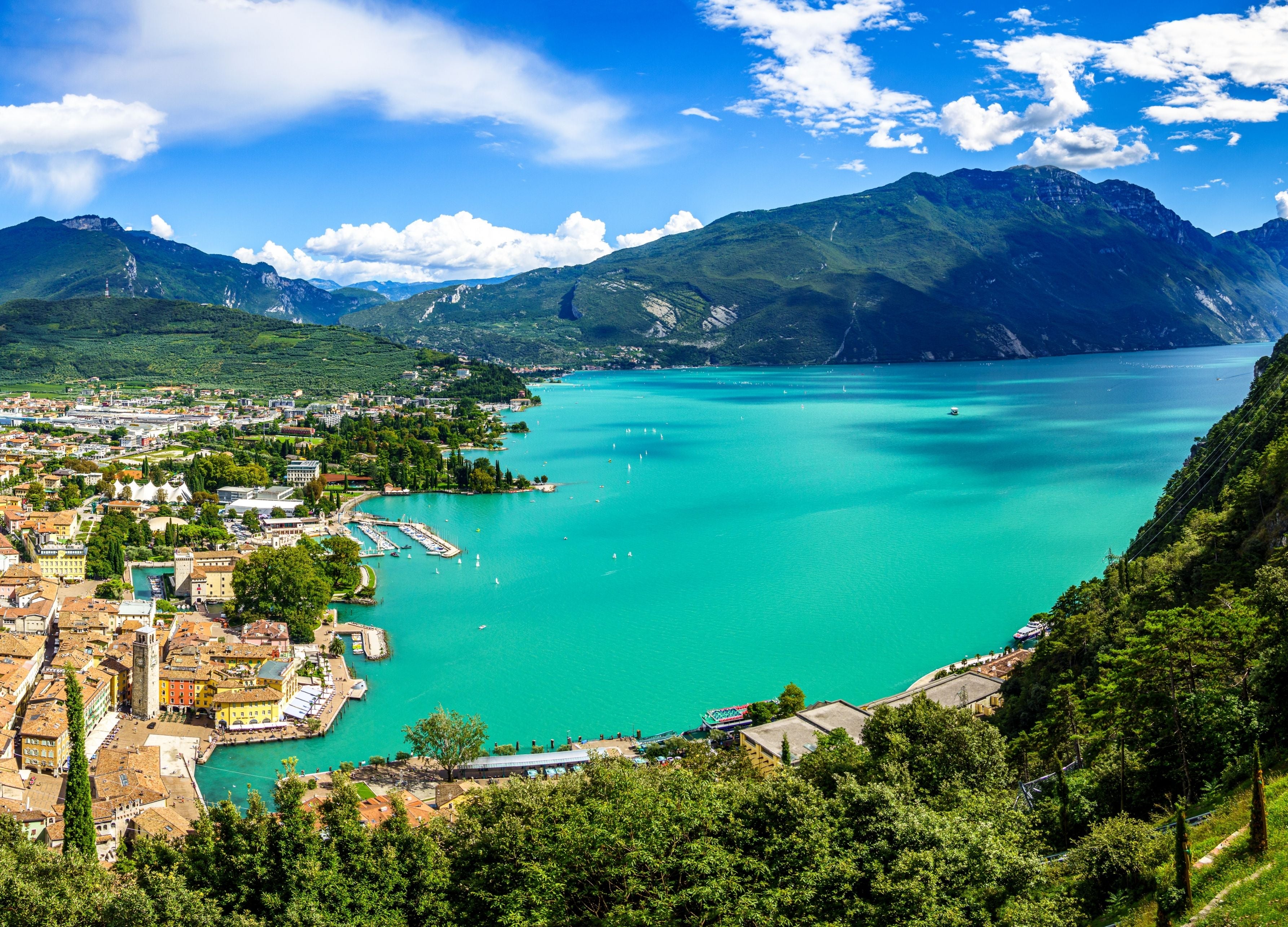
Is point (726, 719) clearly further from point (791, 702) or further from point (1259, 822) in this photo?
point (1259, 822)

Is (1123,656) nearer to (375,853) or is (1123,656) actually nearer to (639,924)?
(639,924)

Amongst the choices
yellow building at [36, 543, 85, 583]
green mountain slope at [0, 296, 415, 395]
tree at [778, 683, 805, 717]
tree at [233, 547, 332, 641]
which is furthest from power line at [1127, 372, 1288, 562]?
green mountain slope at [0, 296, 415, 395]

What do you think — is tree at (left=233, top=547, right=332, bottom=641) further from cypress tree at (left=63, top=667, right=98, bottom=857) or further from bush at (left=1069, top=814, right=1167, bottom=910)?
bush at (left=1069, top=814, right=1167, bottom=910)

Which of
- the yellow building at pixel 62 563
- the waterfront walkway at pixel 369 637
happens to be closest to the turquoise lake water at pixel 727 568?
the waterfront walkway at pixel 369 637

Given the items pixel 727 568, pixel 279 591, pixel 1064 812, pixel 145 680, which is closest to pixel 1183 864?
pixel 1064 812

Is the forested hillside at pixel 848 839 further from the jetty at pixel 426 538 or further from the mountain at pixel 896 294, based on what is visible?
the mountain at pixel 896 294

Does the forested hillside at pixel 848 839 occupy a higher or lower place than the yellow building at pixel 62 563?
higher

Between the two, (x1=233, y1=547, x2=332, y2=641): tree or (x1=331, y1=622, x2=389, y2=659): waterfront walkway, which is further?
(x1=233, y1=547, x2=332, y2=641): tree
